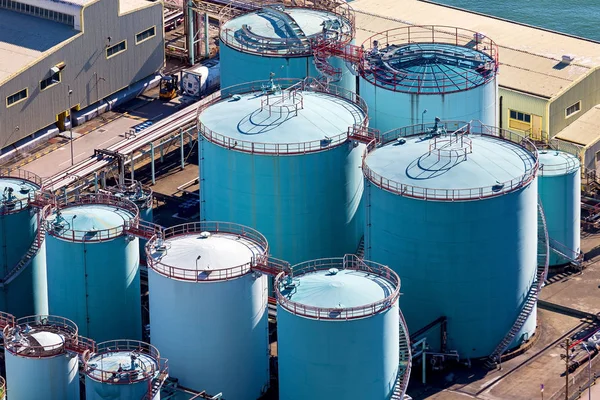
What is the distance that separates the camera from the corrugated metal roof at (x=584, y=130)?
5300 inches

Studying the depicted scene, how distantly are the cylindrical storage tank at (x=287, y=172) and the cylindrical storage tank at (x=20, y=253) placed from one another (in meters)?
11.8

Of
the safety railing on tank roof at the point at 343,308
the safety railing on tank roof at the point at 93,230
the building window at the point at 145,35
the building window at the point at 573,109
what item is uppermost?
the building window at the point at 145,35

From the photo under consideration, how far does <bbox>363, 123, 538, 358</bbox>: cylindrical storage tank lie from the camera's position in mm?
109375

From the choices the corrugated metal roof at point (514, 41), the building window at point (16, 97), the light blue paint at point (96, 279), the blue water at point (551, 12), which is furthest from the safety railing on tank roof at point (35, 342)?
the blue water at point (551, 12)

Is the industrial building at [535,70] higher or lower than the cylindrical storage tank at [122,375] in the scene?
higher

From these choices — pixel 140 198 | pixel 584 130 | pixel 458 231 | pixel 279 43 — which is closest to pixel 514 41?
pixel 584 130

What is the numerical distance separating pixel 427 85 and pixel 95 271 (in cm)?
2756

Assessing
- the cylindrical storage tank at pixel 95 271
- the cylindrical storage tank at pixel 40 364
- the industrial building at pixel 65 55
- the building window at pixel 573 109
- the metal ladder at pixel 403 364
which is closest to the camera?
the cylindrical storage tank at pixel 40 364

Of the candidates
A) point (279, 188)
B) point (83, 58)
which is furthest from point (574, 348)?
point (83, 58)

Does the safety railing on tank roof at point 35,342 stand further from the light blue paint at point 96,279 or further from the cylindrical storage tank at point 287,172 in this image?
the cylindrical storage tank at point 287,172

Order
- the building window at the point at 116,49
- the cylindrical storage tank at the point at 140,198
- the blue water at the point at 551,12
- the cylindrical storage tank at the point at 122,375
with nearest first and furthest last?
1. the cylindrical storage tank at the point at 122,375
2. the cylindrical storage tank at the point at 140,198
3. the building window at the point at 116,49
4. the blue water at the point at 551,12

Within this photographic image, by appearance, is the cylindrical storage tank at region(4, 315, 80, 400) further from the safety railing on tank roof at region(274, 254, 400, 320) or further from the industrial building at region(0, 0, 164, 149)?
the industrial building at region(0, 0, 164, 149)

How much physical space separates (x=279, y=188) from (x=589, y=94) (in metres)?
34.6

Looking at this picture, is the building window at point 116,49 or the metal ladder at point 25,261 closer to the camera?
the metal ladder at point 25,261
